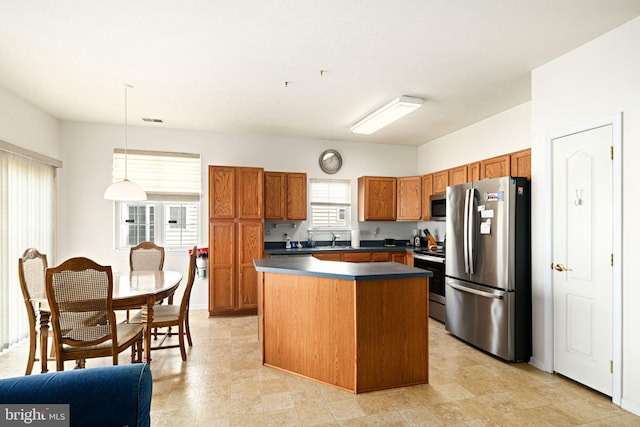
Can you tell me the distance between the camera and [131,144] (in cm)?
488

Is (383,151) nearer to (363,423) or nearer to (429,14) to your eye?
(429,14)

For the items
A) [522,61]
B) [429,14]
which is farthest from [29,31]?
[522,61]

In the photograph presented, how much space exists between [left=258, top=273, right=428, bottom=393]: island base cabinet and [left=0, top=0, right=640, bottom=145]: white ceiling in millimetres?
1902

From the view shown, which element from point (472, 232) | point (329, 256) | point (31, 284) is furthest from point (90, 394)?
point (329, 256)

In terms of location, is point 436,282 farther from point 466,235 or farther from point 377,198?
point 377,198

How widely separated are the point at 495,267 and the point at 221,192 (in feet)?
11.8

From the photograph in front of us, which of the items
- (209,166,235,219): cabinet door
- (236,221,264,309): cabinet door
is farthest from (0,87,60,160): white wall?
(236,221,264,309): cabinet door

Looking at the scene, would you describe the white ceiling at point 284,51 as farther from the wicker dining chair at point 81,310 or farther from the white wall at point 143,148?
the wicker dining chair at point 81,310

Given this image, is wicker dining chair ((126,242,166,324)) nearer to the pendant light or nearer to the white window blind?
the pendant light

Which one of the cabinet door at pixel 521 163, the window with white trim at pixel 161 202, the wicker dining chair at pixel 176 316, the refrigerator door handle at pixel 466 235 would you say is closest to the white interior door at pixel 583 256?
the cabinet door at pixel 521 163

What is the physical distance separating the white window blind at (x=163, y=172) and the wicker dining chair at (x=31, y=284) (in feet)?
6.63

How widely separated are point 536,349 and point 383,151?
3907 mm

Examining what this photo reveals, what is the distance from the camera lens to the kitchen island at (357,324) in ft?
8.34

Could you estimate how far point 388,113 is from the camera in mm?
3910
